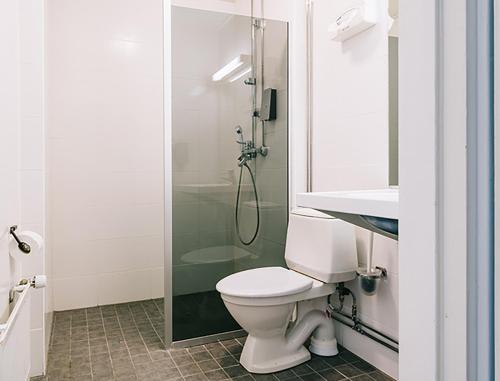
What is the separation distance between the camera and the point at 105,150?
2.95 meters

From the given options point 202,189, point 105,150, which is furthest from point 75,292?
point 202,189

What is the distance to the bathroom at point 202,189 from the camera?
1.85m

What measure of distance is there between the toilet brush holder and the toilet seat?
0.70 feet

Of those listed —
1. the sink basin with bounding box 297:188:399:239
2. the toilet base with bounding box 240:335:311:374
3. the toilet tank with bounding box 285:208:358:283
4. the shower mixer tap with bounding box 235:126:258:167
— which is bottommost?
the toilet base with bounding box 240:335:311:374

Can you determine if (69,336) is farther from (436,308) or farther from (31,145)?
(436,308)

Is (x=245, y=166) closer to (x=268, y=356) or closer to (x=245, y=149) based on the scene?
(x=245, y=149)

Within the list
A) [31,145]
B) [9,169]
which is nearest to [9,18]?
[9,169]

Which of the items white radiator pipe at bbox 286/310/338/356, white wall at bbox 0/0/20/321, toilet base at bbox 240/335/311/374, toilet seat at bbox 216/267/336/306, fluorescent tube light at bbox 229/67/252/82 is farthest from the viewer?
fluorescent tube light at bbox 229/67/252/82

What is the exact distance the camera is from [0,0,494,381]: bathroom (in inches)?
72.7

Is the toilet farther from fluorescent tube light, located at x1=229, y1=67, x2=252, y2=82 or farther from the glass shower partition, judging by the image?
fluorescent tube light, located at x1=229, y1=67, x2=252, y2=82

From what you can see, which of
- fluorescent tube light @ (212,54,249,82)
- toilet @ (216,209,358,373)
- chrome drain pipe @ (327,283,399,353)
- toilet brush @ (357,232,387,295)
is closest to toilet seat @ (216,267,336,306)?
toilet @ (216,209,358,373)

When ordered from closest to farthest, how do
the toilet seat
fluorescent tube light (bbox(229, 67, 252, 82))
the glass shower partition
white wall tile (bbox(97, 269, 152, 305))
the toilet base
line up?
the toilet seat < the toilet base < the glass shower partition < fluorescent tube light (bbox(229, 67, 252, 82)) < white wall tile (bbox(97, 269, 152, 305))

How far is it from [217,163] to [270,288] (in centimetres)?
85

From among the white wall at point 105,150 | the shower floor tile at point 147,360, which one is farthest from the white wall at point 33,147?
the white wall at point 105,150
